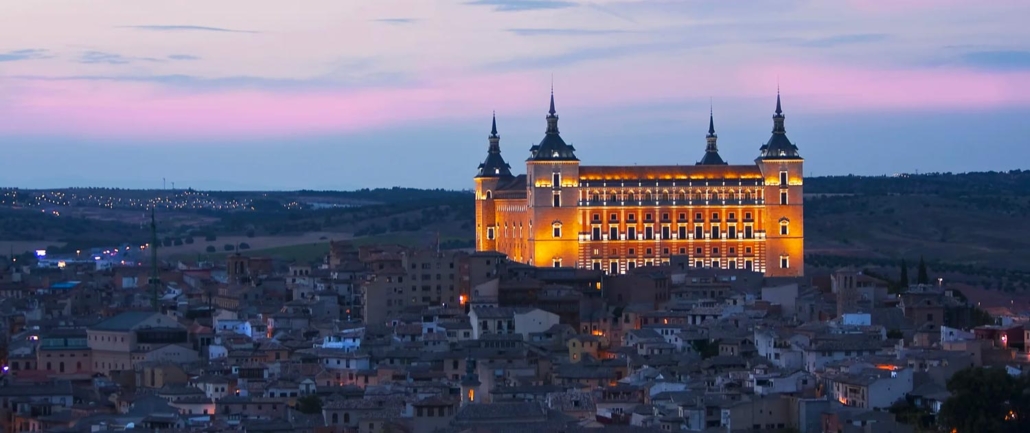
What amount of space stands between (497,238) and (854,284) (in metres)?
43.5

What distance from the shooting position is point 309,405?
7325 centimetres

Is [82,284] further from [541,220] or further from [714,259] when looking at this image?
[714,259]

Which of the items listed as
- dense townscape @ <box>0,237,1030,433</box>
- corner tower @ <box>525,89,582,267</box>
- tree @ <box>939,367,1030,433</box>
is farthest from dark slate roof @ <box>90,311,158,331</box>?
corner tower @ <box>525,89,582,267</box>

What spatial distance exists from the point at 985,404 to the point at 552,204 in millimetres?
68561

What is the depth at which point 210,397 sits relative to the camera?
2968 inches

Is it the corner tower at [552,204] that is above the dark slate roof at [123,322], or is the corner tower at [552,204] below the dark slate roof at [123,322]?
above

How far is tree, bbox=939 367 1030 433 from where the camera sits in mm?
67312

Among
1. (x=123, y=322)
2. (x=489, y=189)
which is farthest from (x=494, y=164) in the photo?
(x=123, y=322)

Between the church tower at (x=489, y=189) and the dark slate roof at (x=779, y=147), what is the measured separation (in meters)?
15.4

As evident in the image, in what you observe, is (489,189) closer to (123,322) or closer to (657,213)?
(657,213)

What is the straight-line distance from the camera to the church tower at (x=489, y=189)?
14362 cm

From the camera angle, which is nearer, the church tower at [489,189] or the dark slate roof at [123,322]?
the dark slate roof at [123,322]

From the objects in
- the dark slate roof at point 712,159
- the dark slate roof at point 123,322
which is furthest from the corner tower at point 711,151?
the dark slate roof at point 123,322

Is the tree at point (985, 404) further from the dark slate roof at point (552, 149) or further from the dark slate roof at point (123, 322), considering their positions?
the dark slate roof at point (552, 149)
